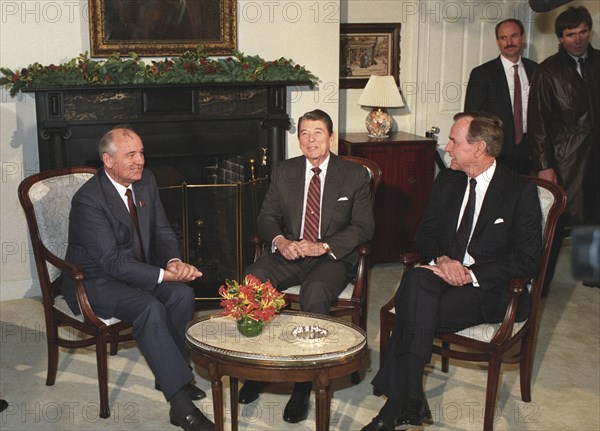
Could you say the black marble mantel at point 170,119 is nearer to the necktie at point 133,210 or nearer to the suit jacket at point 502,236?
the necktie at point 133,210

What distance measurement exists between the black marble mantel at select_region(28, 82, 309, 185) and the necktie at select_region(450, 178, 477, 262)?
7.23ft

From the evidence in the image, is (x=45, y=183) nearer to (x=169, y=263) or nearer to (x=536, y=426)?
(x=169, y=263)

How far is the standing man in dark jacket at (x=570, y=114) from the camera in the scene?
5.88 metres

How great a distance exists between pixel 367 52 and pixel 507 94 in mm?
1424

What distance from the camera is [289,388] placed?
4641mm

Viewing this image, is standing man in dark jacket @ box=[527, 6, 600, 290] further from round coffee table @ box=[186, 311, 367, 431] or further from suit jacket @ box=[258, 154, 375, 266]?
round coffee table @ box=[186, 311, 367, 431]

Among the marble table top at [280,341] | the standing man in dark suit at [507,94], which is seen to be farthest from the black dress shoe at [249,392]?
the standing man in dark suit at [507,94]

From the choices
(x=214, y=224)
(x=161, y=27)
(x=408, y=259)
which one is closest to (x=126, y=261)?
(x=408, y=259)

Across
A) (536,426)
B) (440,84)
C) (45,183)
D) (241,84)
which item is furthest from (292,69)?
(536,426)

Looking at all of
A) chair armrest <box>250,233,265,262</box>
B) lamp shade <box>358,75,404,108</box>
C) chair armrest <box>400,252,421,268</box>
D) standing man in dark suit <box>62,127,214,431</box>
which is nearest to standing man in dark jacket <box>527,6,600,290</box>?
lamp shade <box>358,75,404,108</box>

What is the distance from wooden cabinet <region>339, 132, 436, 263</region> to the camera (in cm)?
681

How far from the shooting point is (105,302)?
433 cm

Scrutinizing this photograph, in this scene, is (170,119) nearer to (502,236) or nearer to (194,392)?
(194,392)

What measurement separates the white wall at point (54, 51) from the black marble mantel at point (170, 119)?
0.79 feet
